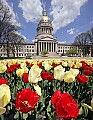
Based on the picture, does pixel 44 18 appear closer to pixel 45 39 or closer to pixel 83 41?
pixel 45 39

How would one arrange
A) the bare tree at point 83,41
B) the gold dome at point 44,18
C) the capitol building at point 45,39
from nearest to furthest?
the bare tree at point 83,41, the capitol building at point 45,39, the gold dome at point 44,18

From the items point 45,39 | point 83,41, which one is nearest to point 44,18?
point 45,39

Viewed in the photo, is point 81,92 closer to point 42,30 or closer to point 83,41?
point 83,41

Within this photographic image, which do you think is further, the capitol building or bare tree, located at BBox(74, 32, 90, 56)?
the capitol building

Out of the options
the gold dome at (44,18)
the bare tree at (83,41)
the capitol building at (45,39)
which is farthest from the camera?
the gold dome at (44,18)

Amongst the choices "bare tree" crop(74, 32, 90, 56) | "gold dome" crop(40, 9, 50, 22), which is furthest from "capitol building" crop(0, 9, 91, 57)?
"bare tree" crop(74, 32, 90, 56)

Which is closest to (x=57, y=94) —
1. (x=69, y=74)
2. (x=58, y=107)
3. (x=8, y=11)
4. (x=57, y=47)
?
(x=58, y=107)

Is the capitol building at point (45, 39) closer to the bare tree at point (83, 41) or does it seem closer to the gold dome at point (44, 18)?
the gold dome at point (44, 18)

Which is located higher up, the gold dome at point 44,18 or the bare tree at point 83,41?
the gold dome at point 44,18

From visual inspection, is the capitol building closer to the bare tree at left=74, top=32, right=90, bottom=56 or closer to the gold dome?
the gold dome

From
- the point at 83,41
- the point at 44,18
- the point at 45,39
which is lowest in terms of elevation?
the point at 83,41

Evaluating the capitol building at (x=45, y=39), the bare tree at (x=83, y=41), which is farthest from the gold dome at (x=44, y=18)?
the bare tree at (x=83, y=41)

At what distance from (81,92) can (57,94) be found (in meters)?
2.19

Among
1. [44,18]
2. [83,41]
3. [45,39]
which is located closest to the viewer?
[83,41]
